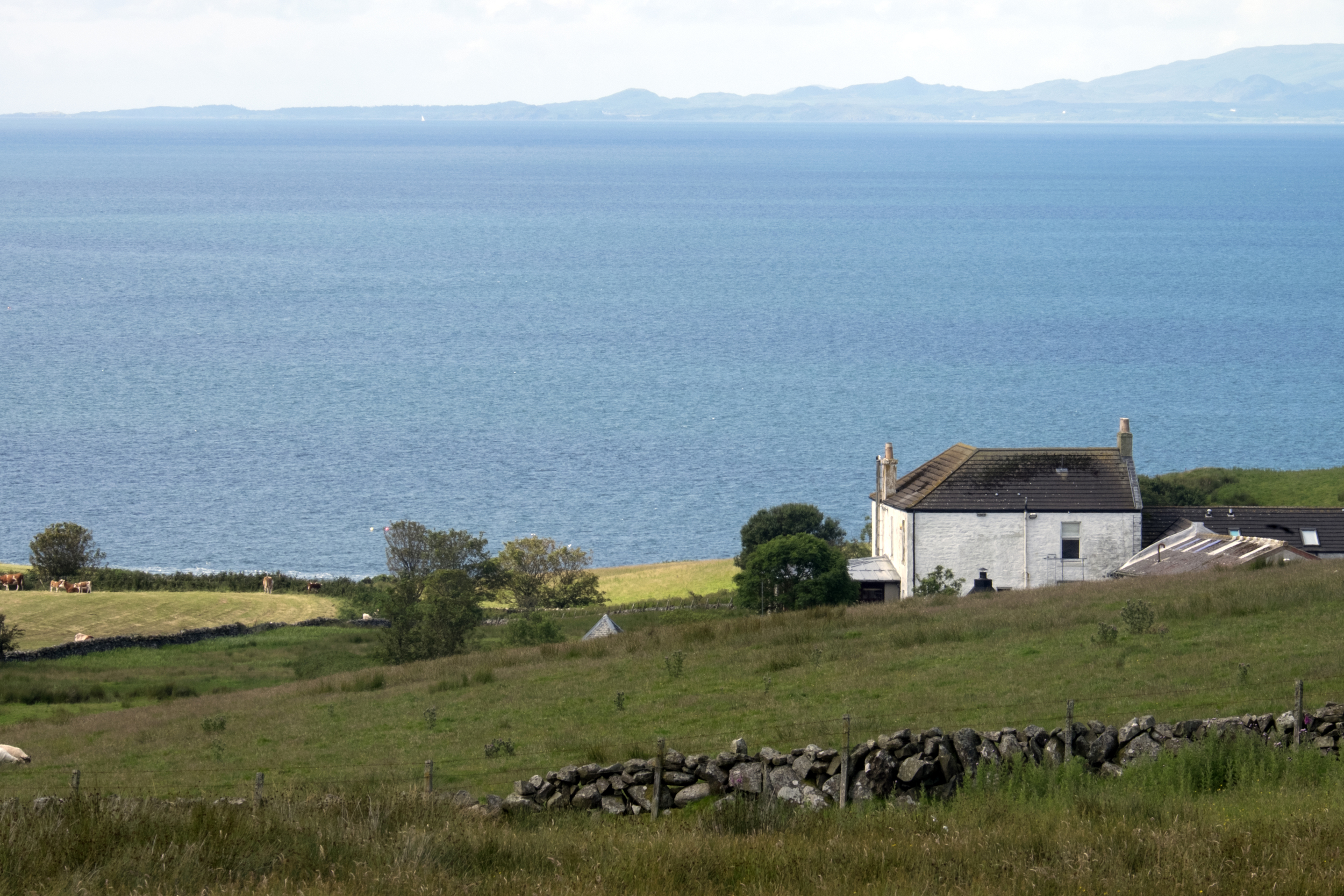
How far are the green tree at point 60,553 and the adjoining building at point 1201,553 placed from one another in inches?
1974

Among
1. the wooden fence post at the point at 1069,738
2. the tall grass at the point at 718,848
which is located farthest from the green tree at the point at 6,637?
the wooden fence post at the point at 1069,738

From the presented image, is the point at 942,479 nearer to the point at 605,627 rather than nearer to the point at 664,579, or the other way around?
the point at 605,627

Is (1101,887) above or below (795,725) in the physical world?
above

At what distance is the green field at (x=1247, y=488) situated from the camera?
60.5m

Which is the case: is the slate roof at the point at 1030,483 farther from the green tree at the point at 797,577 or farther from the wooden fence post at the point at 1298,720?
the wooden fence post at the point at 1298,720

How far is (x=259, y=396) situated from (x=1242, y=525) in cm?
9905

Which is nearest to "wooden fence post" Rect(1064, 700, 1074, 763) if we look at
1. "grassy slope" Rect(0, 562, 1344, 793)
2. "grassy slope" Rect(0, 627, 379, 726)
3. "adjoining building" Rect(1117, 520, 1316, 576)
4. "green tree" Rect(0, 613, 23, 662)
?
"grassy slope" Rect(0, 562, 1344, 793)

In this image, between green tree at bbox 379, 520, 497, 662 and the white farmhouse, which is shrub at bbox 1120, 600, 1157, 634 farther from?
the white farmhouse

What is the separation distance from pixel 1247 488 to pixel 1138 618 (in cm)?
4488

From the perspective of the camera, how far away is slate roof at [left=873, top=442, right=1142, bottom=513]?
48281 millimetres

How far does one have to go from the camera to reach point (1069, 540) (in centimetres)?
4812

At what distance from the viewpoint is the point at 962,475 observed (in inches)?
1943

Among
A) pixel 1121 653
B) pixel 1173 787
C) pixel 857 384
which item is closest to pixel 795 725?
pixel 1173 787

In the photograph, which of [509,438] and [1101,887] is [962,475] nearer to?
[1101,887]
